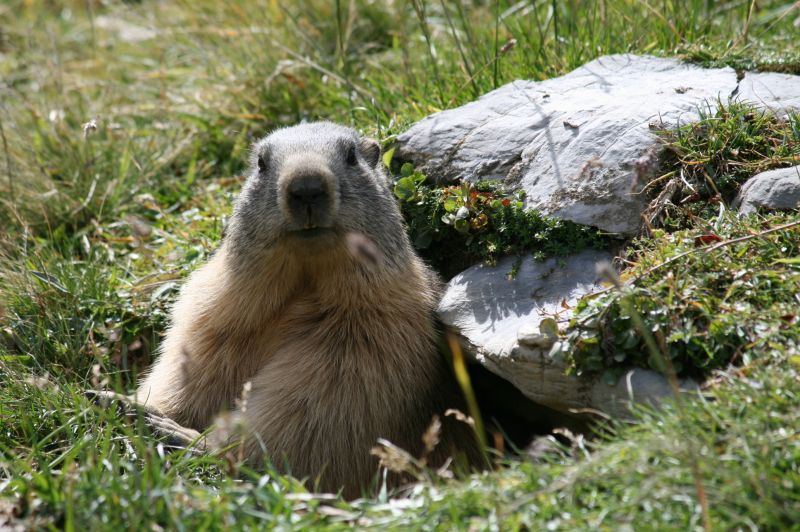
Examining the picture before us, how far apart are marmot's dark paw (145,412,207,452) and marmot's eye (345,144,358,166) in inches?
71.5

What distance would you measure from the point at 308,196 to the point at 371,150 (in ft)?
3.59

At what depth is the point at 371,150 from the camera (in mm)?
5273

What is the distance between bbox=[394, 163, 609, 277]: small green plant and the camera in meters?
4.75

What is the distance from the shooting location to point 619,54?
6.02m

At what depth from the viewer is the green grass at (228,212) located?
300 centimetres

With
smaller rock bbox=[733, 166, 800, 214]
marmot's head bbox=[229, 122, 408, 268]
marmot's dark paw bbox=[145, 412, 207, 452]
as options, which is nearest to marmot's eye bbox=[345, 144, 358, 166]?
marmot's head bbox=[229, 122, 408, 268]

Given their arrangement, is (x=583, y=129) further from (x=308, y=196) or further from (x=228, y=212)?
(x=228, y=212)

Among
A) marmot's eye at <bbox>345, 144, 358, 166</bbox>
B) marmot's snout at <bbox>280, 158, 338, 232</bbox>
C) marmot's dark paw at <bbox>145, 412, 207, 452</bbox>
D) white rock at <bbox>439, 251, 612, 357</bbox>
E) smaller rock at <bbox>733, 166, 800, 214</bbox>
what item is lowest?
marmot's dark paw at <bbox>145, 412, 207, 452</bbox>

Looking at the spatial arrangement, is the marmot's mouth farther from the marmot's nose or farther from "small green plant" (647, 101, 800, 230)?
"small green plant" (647, 101, 800, 230)

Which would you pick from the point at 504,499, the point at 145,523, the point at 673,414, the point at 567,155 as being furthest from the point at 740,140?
the point at 145,523

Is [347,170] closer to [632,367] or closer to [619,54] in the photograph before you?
[632,367]

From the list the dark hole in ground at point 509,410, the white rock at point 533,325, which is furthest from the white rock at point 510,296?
the dark hole in ground at point 509,410

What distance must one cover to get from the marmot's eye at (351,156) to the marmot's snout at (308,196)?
554 millimetres

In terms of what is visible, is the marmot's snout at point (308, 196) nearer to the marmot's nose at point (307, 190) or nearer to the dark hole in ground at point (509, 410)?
the marmot's nose at point (307, 190)
